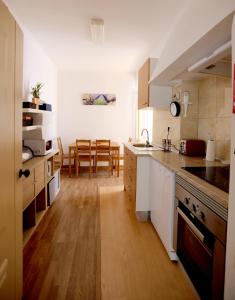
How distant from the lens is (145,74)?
3.28m

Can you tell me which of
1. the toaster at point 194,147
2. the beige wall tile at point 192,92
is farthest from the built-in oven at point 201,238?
the beige wall tile at point 192,92

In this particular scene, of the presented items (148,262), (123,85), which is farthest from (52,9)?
(123,85)

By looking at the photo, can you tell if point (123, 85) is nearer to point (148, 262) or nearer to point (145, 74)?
point (145, 74)

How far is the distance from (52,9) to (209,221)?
9.10 ft

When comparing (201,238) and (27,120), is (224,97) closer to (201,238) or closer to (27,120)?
(201,238)

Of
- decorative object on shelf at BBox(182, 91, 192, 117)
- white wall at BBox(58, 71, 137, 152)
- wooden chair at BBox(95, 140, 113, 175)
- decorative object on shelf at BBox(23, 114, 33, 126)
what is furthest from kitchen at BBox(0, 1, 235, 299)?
white wall at BBox(58, 71, 137, 152)

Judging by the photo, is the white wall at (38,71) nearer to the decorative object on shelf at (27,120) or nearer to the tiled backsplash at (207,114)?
the decorative object on shelf at (27,120)

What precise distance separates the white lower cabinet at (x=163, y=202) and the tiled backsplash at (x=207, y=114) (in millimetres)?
625

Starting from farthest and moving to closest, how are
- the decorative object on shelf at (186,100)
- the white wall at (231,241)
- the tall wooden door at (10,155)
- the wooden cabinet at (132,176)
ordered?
the wooden cabinet at (132,176) < the decorative object on shelf at (186,100) < the tall wooden door at (10,155) < the white wall at (231,241)

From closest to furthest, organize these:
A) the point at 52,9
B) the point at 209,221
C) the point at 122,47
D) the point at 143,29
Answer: the point at 209,221 < the point at 52,9 < the point at 143,29 < the point at 122,47

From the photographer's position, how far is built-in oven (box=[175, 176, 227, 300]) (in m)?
1.14

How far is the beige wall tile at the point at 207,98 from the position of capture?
7.97 feet

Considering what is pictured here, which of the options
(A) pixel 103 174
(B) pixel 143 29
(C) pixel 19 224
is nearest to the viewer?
(C) pixel 19 224

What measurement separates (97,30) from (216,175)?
259 cm
